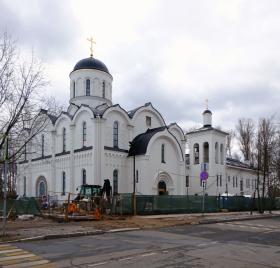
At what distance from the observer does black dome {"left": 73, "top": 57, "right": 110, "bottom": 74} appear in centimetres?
5047

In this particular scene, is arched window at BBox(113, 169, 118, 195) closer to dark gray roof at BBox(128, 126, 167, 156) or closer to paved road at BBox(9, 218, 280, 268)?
dark gray roof at BBox(128, 126, 167, 156)

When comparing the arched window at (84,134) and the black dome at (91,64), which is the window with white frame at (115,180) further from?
the black dome at (91,64)

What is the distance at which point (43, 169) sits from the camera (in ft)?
161

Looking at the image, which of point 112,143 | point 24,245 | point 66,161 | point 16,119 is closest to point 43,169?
point 66,161

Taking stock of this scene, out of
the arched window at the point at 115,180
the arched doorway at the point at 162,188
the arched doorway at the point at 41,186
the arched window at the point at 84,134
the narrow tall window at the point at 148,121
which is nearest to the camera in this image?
the arched window at the point at 115,180

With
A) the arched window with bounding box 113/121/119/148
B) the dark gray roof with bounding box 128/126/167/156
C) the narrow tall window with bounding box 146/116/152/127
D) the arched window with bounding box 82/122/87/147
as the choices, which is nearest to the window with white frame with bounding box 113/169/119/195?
the dark gray roof with bounding box 128/126/167/156

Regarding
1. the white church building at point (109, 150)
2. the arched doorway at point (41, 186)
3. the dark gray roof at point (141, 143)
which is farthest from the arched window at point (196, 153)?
the arched doorway at point (41, 186)

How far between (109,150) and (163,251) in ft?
99.3

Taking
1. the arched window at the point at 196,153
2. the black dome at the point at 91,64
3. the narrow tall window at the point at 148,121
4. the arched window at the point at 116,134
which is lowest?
the arched window at the point at 196,153

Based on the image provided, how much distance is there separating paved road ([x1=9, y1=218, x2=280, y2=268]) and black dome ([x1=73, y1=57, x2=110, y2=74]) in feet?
120

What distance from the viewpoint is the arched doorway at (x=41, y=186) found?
4872 cm

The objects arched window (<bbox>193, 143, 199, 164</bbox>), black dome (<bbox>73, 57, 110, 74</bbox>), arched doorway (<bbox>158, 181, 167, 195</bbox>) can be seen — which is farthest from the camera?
arched window (<bbox>193, 143, 199, 164</bbox>)

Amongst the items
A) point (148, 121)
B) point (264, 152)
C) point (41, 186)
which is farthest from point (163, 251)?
point (41, 186)

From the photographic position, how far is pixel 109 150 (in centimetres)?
4222
